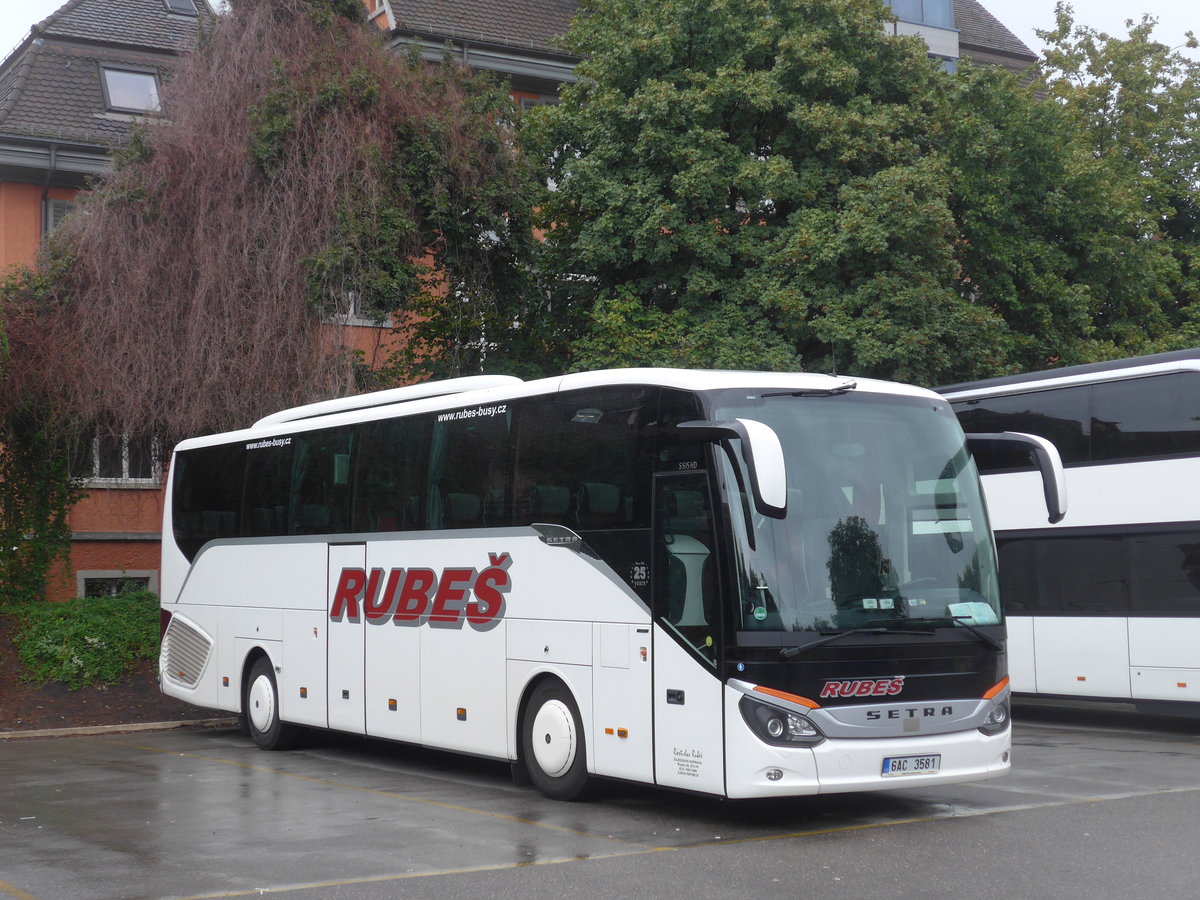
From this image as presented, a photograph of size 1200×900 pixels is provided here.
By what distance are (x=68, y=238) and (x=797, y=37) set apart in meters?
12.1

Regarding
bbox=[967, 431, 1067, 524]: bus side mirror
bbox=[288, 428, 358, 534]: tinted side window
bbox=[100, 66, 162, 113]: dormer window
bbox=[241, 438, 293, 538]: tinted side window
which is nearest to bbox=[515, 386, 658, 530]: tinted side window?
bbox=[967, 431, 1067, 524]: bus side mirror

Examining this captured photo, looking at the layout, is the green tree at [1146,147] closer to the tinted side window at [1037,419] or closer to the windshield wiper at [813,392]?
the tinted side window at [1037,419]

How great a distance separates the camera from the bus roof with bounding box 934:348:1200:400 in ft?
51.3

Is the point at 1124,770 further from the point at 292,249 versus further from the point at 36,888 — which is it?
the point at 292,249

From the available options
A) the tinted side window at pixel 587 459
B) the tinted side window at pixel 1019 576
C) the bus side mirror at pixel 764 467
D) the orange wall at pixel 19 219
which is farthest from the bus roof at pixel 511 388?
the orange wall at pixel 19 219

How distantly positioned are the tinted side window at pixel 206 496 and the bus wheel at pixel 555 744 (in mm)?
6136

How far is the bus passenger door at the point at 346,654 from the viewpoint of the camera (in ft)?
45.6

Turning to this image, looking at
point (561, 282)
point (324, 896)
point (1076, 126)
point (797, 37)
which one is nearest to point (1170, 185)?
point (1076, 126)

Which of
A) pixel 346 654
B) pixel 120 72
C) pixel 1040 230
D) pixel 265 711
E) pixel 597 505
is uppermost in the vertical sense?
pixel 120 72

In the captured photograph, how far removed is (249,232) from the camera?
62.2 feet

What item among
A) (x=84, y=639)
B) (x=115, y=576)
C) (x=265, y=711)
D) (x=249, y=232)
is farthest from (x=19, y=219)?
(x=265, y=711)

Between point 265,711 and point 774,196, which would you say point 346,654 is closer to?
point 265,711

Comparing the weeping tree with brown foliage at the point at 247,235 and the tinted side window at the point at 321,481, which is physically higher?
the weeping tree with brown foliage at the point at 247,235

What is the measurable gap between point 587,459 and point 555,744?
225 cm
